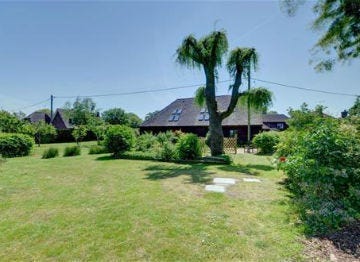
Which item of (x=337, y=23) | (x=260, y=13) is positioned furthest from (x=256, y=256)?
(x=260, y=13)

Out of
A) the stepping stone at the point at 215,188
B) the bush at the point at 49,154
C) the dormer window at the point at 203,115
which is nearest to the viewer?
the stepping stone at the point at 215,188

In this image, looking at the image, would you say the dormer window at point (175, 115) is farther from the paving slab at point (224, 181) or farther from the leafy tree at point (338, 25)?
the paving slab at point (224, 181)

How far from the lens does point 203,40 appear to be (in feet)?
44.4

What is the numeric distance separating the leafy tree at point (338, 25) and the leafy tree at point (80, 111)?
36298 millimetres

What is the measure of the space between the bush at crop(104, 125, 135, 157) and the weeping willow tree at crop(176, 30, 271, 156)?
16.7ft

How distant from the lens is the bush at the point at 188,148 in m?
12.9

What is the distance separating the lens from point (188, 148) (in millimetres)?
12898

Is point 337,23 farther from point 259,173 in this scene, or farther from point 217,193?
point 217,193

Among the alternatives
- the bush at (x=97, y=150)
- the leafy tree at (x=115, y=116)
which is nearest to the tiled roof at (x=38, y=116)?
the leafy tree at (x=115, y=116)

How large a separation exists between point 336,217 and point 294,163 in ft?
4.22

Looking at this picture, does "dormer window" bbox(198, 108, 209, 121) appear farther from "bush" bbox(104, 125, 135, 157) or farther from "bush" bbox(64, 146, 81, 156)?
"bush" bbox(64, 146, 81, 156)

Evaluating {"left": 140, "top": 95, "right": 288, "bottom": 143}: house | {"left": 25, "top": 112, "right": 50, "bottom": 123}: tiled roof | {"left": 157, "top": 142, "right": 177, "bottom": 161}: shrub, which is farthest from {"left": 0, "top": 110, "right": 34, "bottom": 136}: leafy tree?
{"left": 25, "top": 112, "right": 50, "bottom": 123}: tiled roof

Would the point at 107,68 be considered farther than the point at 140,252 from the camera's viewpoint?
Yes

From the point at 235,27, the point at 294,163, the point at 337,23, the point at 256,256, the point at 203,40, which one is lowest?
the point at 256,256
